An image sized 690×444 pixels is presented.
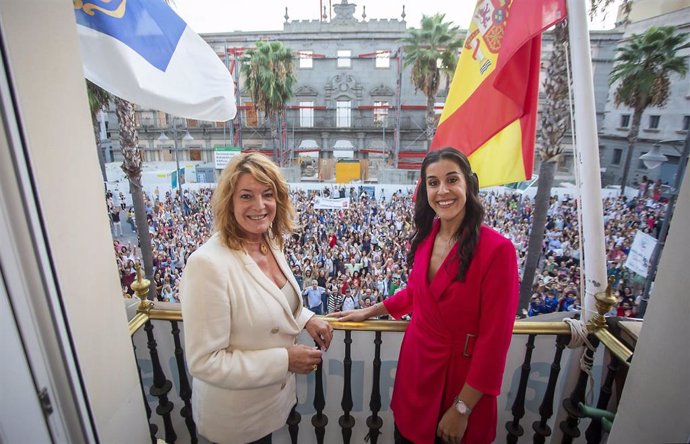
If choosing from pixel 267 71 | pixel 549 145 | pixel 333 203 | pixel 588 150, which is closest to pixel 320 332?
pixel 588 150

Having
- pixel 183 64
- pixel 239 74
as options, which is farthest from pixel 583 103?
pixel 239 74

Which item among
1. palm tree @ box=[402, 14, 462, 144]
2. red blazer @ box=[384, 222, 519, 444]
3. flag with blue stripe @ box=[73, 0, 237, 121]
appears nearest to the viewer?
red blazer @ box=[384, 222, 519, 444]

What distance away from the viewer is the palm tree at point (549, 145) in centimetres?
855

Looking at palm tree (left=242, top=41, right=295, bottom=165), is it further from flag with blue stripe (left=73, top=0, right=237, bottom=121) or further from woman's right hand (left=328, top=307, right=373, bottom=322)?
woman's right hand (left=328, top=307, right=373, bottom=322)

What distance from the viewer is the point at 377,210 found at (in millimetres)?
16031

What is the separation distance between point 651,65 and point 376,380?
21365 mm

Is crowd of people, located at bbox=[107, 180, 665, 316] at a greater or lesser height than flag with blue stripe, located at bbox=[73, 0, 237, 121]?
lesser

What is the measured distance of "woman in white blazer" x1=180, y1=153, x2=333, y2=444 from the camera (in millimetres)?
Result: 1276

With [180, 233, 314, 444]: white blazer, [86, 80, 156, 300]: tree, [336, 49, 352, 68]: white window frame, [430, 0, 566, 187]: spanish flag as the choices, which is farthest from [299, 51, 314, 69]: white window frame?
[180, 233, 314, 444]: white blazer

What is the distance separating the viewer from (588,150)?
211cm

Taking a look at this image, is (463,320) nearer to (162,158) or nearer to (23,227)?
(23,227)

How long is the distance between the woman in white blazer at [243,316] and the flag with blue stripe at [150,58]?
143cm

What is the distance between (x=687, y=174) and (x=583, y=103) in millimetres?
1363

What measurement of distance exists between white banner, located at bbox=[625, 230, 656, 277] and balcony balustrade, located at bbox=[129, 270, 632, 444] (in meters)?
6.32
